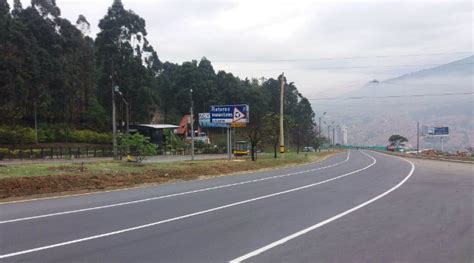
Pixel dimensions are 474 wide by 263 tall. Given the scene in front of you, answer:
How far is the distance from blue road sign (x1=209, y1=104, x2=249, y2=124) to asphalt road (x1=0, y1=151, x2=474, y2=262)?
2891cm

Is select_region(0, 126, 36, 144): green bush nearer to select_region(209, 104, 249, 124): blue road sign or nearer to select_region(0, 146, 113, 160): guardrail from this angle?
select_region(0, 146, 113, 160): guardrail

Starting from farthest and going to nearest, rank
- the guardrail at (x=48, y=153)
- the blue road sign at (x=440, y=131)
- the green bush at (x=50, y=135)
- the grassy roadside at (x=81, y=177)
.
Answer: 1. the blue road sign at (x=440, y=131)
2. the green bush at (x=50, y=135)
3. the guardrail at (x=48, y=153)
4. the grassy roadside at (x=81, y=177)

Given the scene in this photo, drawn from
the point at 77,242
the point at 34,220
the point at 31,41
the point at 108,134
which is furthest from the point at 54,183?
the point at 108,134

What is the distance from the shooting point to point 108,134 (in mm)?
68938

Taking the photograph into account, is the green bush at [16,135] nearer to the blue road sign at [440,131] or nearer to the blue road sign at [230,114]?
the blue road sign at [230,114]

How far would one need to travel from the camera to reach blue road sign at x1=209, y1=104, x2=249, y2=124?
45.6m

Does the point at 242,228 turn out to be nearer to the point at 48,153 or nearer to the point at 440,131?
the point at 48,153

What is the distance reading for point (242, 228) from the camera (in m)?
10.2

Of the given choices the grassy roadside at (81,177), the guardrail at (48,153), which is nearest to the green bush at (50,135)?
the guardrail at (48,153)

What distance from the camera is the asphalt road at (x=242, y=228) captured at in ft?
26.0

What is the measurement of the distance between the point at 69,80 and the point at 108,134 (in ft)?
29.0

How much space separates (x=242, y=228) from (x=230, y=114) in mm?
35783

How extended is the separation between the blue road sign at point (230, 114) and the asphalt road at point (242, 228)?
2891 centimetres

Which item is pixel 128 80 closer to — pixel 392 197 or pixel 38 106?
pixel 38 106
